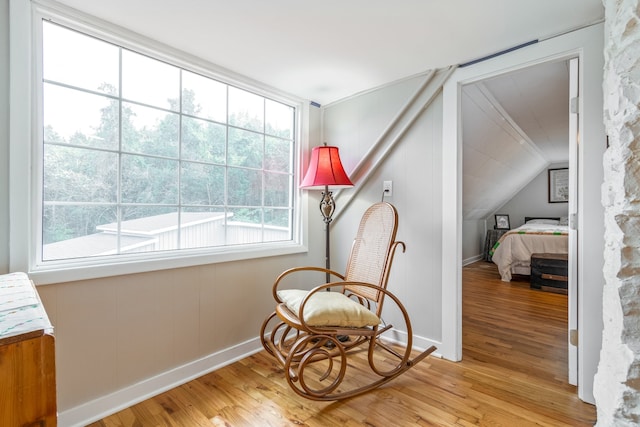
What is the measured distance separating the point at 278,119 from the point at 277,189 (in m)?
0.60

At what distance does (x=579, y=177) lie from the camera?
5.52ft

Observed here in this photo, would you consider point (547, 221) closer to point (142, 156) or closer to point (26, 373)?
point (142, 156)

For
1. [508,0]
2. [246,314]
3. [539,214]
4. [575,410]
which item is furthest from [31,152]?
[539,214]

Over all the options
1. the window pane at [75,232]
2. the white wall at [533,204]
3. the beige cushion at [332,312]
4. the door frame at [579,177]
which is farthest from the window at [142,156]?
the white wall at [533,204]

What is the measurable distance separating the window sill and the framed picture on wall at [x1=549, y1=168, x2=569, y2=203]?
6.85 m

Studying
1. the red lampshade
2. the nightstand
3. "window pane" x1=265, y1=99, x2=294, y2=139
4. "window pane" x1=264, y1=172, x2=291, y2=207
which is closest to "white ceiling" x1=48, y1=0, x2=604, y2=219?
"window pane" x1=265, y1=99, x2=294, y2=139

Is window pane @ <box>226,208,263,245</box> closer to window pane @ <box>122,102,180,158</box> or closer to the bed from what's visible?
window pane @ <box>122,102,180,158</box>

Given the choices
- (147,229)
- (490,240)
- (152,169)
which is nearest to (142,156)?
(152,169)

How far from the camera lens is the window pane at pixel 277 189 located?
250cm

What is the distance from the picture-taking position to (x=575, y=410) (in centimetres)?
158

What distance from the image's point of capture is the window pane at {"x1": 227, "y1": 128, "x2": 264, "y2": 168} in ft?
7.36

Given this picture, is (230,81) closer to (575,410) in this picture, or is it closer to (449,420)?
(449,420)

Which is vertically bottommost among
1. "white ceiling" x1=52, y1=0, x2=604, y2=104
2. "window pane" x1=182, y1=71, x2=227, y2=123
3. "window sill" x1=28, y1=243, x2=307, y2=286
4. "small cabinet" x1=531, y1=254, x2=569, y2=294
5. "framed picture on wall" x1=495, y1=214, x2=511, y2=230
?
"small cabinet" x1=531, y1=254, x2=569, y2=294

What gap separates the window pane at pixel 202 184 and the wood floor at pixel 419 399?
45.0 inches
